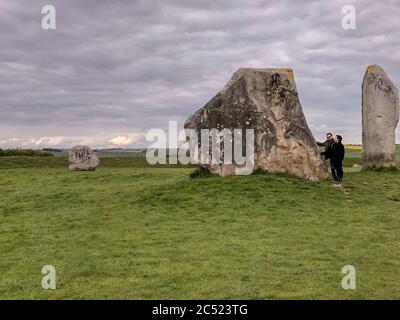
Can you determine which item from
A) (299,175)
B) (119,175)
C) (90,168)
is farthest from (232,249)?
(90,168)

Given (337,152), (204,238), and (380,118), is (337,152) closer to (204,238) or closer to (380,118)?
(380,118)

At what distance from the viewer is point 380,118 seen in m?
→ 28.4

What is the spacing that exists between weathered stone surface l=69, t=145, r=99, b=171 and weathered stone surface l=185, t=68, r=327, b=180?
41.2ft

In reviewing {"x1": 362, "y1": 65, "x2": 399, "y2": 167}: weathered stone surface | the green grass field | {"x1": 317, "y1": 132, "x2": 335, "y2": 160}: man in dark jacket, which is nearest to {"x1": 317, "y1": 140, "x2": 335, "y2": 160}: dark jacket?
{"x1": 317, "y1": 132, "x2": 335, "y2": 160}: man in dark jacket

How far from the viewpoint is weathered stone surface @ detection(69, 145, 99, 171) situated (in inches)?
1359

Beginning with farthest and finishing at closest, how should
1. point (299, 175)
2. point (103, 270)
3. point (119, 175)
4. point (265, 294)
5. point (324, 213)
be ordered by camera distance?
point (119, 175) → point (299, 175) → point (324, 213) → point (103, 270) → point (265, 294)

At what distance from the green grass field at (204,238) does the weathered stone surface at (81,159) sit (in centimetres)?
737

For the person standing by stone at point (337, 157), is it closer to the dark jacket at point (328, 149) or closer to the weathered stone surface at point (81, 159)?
the dark jacket at point (328, 149)

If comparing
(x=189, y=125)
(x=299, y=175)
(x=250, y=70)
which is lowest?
(x=299, y=175)

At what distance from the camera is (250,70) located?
24.3m

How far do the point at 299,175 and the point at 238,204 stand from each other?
516 centimetres

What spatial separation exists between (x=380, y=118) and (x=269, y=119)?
28.0ft

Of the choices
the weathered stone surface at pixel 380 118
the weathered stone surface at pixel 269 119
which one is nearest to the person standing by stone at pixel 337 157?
the weathered stone surface at pixel 269 119
